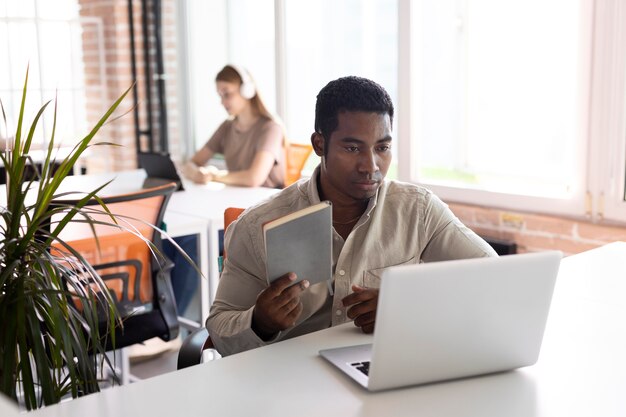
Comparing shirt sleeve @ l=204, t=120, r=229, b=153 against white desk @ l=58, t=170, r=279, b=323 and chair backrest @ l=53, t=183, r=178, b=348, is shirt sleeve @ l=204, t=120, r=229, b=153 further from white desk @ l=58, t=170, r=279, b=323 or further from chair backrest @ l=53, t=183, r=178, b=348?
chair backrest @ l=53, t=183, r=178, b=348

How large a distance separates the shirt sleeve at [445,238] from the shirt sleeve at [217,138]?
2.74m

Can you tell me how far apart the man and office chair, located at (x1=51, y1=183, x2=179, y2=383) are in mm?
932

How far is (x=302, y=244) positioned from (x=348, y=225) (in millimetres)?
405

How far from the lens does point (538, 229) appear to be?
11.5 ft

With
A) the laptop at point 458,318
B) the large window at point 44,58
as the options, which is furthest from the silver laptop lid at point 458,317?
the large window at point 44,58

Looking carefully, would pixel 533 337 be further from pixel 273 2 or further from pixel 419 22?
pixel 273 2

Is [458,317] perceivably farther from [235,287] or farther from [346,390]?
[235,287]

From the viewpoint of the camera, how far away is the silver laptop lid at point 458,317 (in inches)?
52.4

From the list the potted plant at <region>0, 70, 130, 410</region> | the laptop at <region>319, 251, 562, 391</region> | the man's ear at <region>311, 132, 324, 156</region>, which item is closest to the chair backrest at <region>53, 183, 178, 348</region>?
the man's ear at <region>311, 132, 324, 156</region>

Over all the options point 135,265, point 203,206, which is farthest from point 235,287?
point 203,206

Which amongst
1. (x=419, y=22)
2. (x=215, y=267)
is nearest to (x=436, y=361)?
(x=215, y=267)

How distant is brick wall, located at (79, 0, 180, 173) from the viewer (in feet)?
18.6

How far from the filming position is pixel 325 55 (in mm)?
4625

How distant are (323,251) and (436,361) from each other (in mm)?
336
